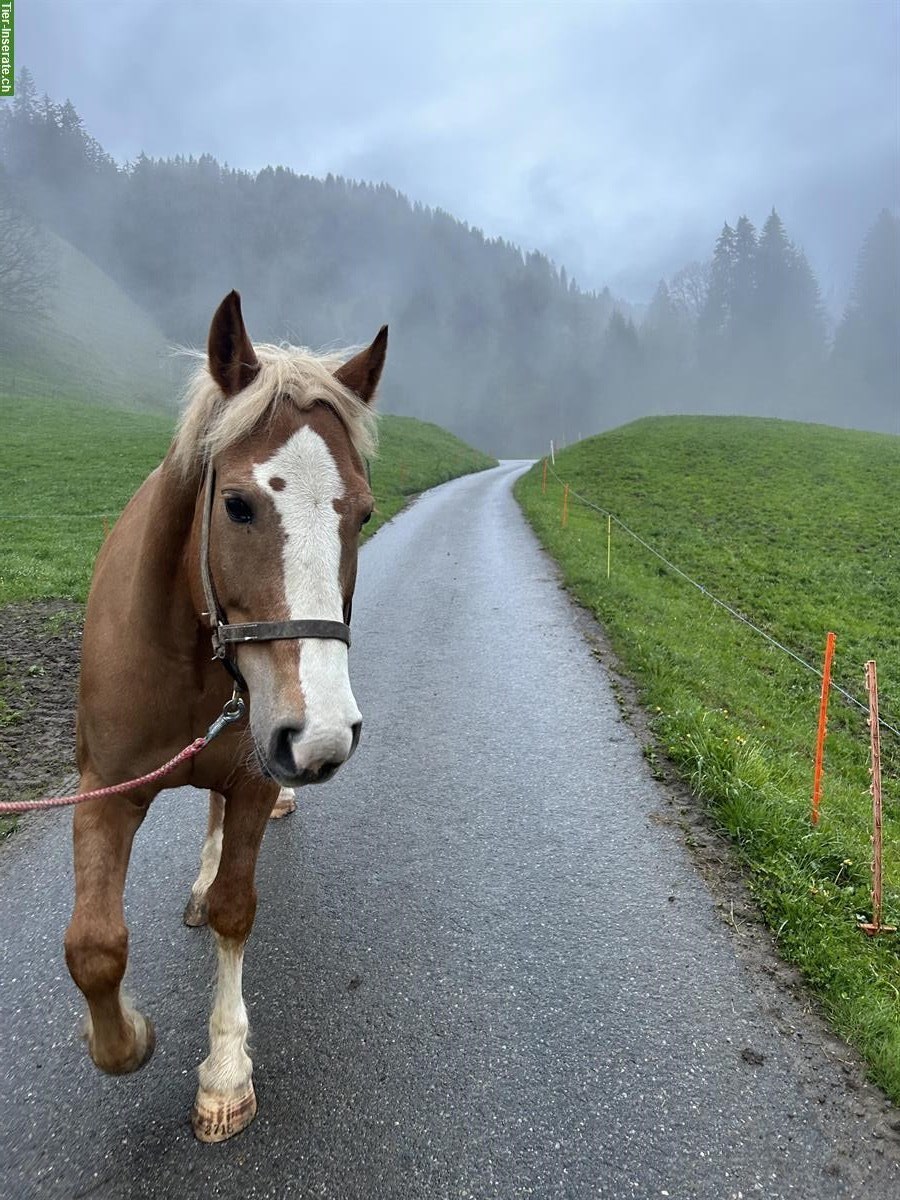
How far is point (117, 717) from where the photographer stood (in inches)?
93.9

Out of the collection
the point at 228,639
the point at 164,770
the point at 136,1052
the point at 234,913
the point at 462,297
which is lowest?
the point at 136,1052

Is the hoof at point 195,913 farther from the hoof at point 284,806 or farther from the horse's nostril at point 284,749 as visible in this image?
the horse's nostril at point 284,749

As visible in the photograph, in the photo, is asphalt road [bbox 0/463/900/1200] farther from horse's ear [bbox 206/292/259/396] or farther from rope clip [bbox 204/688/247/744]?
horse's ear [bbox 206/292/259/396]

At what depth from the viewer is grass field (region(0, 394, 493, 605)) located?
33.9ft

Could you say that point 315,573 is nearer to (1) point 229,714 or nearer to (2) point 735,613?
(1) point 229,714

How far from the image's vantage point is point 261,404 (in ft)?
6.77

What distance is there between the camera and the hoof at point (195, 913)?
10.8 feet

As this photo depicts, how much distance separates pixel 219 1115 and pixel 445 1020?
3.03 feet

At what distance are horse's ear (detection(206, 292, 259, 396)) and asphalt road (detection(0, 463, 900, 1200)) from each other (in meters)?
2.55

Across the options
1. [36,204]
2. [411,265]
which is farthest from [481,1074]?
[411,265]

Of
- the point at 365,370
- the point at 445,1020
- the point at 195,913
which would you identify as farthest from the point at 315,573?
the point at 195,913

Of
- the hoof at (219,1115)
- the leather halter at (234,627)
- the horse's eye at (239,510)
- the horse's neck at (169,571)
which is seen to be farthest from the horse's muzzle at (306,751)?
the hoof at (219,1115)

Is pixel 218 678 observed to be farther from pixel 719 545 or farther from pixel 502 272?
pixel 502 272

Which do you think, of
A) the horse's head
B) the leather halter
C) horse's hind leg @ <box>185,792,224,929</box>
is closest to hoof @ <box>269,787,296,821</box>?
horse's hind leg @ <box>185,792,224,929</box>
